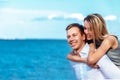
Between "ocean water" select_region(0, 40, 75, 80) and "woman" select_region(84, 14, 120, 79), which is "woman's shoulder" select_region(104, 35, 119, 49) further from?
"ocean water" select_region(0, 40, 75, 80)

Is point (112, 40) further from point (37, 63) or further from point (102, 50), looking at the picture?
point (37, 63)

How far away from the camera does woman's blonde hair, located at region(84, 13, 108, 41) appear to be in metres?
1.97

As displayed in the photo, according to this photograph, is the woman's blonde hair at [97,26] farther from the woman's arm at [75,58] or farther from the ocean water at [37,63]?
the ocean water at [37,63]

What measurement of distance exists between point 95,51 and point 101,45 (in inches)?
1.6

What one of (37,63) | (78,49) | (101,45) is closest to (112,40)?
(101,45)

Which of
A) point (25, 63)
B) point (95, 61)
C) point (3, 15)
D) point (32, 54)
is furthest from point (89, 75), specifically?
point (32, 54)

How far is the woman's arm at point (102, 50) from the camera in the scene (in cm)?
197

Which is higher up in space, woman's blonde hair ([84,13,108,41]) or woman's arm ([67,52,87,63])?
woman's blonde hair ([84,13,108,41])

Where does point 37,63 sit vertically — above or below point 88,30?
above

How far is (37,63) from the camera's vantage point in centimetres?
1342

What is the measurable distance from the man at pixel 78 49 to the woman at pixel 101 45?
3 centimetres

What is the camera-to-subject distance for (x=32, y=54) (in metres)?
15.7

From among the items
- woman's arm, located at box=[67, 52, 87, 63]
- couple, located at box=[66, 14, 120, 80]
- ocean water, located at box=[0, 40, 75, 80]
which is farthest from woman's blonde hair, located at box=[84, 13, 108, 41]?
ocean water, located at box=[0, 40, 75, 80]

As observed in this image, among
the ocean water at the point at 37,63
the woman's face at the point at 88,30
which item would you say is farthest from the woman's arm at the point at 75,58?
the ocean water at the point at 37,63
